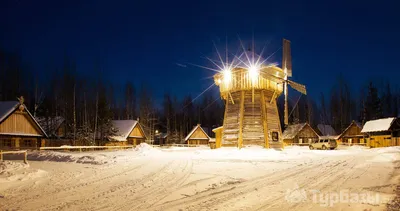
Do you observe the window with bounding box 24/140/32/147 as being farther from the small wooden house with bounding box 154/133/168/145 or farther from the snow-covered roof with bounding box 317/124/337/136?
the snow-covered roof with bounding box 317/124/337/136

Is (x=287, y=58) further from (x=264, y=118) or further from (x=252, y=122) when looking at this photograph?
(x=252, y=122)

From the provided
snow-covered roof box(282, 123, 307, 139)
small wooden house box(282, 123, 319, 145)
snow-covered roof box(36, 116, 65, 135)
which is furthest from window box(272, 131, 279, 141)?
small wooden house box(282, 123, 319, 145)

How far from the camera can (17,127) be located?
122 ft

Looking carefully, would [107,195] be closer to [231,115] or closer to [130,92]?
[231,115]

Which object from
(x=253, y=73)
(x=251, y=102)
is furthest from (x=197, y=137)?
(x=253, y=73)

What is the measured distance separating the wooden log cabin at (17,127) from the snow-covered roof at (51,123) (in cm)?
1367

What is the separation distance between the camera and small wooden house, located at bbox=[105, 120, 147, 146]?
55.1 m

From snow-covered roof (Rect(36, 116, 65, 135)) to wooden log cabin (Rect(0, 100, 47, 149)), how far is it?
1367cm

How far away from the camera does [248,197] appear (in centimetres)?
898

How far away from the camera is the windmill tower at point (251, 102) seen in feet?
94.3

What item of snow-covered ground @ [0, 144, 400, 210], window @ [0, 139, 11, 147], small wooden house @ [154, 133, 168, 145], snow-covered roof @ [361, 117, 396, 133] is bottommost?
small wooden house @ [154, 133, 168, 145]

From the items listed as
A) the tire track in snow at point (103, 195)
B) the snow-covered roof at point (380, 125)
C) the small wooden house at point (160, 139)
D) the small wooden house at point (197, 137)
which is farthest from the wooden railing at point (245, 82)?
the small wooden house at point (160, 139)

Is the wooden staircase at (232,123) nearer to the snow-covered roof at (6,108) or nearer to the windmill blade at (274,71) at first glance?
the windmill blade at (274,71)

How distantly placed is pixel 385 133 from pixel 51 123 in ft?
184
